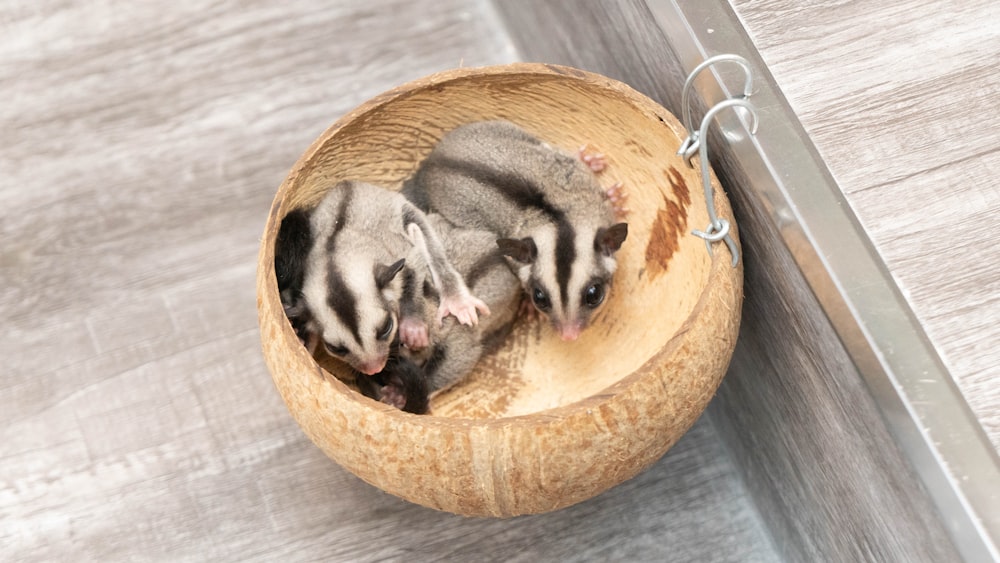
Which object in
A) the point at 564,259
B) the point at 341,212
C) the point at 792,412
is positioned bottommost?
the point at 792,412

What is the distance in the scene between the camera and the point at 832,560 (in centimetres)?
191

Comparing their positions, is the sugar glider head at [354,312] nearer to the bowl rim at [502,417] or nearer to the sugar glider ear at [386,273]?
the sugar glider ear at [386,273]

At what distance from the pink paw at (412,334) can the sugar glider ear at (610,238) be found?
393 mm

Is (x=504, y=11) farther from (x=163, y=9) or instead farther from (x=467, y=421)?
(x=467, y=421)

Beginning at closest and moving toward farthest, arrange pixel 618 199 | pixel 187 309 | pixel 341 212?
pixel 341 212 → pixel 618 199 → pixel 187 309

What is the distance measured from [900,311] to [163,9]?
2278 mm

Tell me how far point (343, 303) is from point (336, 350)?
0.31 ft

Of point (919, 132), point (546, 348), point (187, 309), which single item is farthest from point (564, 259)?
point (187, 309)

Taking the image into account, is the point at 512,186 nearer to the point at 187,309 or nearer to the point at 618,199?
the point at 618,199

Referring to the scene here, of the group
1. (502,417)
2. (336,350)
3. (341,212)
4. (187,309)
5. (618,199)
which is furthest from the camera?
(187,309)

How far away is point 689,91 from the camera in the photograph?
1.88 m

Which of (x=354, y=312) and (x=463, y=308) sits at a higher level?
(x=354, y=312)

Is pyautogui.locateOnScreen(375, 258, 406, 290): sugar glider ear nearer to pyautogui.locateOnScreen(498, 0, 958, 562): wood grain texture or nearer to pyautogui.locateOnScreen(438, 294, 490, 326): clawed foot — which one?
pyautogui.locateOnScreen(438, 294, 490, 326): clawed foot

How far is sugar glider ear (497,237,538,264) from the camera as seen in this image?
204cm
